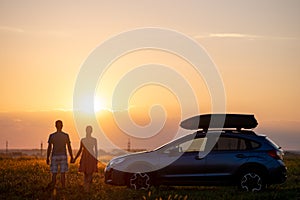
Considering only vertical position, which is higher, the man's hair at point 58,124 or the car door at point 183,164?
the man's hair at point 58,124

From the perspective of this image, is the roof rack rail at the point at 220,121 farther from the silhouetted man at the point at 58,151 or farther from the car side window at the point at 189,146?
the silhouetted man at the point at 58,151

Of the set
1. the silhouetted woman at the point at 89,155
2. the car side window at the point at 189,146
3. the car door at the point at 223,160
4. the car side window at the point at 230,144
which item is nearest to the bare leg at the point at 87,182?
the silhouetted woman at the point at 89,155

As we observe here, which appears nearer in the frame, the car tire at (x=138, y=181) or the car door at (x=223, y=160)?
the car door at (x=223, y=160)

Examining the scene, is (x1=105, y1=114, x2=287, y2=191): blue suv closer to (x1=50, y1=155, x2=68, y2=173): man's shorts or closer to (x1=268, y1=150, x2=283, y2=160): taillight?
(x1=268, y1=150, x2=283, y2=160): taillight

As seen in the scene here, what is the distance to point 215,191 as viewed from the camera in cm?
1800

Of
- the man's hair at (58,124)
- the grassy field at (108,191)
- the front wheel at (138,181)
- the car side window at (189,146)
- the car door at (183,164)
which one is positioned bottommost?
the grassy field at (108,191)

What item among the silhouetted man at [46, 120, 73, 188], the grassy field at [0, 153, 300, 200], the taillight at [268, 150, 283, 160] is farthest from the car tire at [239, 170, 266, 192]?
the silhouetted man at [46, 120, 73, 188]

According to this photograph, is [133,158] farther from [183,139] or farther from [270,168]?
[270,168]

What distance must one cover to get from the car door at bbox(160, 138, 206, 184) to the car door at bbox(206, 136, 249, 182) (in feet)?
0.76

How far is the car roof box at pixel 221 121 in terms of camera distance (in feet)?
60.0


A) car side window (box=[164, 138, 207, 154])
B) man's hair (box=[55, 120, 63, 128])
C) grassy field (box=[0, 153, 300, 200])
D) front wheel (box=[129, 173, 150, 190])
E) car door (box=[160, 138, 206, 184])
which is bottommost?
grassy field (box=[0, 153, 300, 200])

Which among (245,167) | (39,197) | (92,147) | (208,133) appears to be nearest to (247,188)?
(245,167)

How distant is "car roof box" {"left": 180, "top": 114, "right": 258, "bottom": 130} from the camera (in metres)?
18.3

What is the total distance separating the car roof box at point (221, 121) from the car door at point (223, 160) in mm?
395
